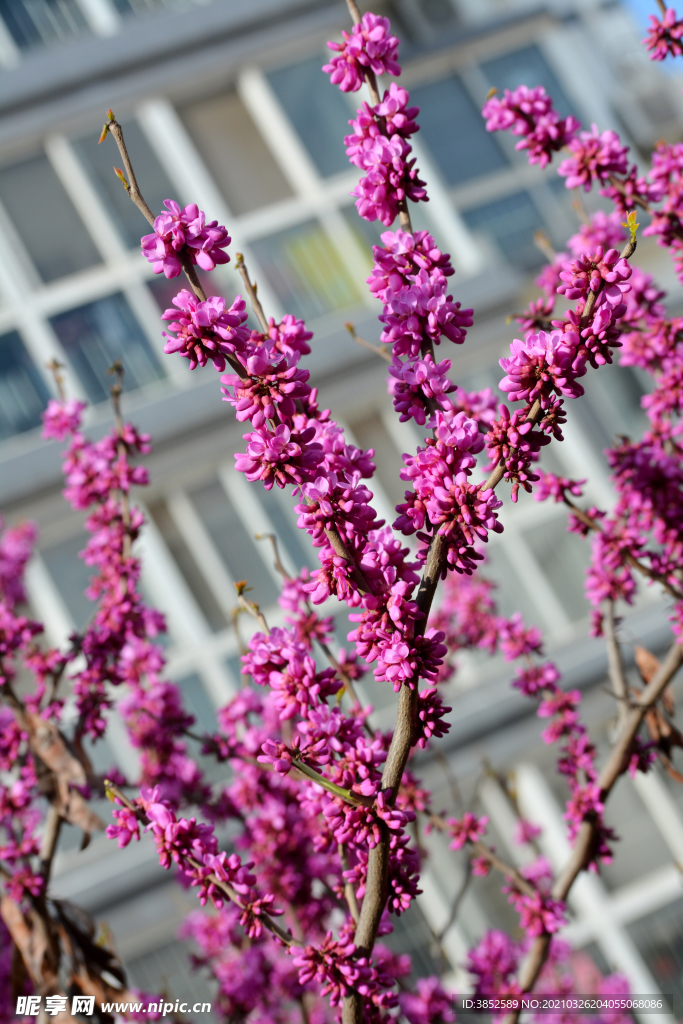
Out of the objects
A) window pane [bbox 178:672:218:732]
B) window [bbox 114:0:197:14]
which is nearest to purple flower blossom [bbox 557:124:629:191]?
window pane [bbox 178:672:218:732]

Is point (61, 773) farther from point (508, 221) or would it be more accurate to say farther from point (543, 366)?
point (508, 221)

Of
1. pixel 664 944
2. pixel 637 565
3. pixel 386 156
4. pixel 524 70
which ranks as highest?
pixel 524 70

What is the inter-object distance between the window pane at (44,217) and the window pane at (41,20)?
112 cm

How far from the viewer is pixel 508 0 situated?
8.79m

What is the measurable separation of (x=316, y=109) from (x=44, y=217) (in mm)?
2395

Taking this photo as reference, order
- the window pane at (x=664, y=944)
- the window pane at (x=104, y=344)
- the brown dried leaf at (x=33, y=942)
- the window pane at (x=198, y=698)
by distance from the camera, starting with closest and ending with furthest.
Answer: the brown dried leaf at (x=33, y=942)
the window pane at (x=664, y=944)
the window pane at (x=198, y=698)
the window pane at (x=104, y=344)

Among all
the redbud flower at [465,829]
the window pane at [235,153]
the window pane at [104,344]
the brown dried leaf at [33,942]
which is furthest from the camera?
the window pane at [235,153]

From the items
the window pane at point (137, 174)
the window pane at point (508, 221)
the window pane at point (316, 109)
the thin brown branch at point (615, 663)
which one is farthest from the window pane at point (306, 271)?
the thin brown branch at point (615, 663)

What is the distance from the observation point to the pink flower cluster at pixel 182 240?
1394 millimetres

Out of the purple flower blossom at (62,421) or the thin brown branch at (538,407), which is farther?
the purple flower blossom at (62,421)

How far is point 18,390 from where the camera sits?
6.27m

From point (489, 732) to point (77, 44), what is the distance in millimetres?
5928

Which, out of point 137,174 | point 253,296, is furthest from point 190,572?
point 253,296

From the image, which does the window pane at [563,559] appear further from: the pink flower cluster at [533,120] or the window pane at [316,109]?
the pink flower cluster at [533,120]
